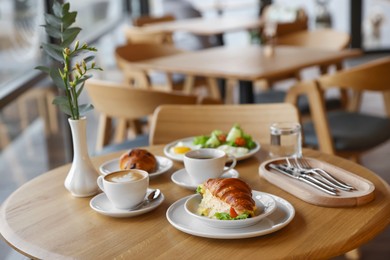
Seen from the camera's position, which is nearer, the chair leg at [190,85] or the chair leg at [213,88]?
the chair leg at [190,85]

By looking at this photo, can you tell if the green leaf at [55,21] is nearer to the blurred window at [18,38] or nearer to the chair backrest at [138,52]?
the blurred window at [18,38]

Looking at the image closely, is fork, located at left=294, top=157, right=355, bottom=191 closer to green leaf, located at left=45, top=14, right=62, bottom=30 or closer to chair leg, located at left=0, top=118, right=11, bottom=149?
green leaf, located at left=45, top=14, right=62, bottom=30

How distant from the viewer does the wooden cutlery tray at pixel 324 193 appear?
145cm

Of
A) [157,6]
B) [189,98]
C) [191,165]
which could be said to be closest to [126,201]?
[191,165]

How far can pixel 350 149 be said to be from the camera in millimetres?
2998

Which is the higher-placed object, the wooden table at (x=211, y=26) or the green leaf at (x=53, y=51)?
the green leaf at (x=53, y=51)

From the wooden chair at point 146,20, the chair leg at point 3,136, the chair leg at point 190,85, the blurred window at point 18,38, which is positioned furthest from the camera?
the wooden chair at point 146,20

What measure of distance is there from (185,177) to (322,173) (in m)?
0.37

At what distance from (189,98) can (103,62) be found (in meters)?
3.89

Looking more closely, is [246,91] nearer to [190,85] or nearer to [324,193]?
[190,85]

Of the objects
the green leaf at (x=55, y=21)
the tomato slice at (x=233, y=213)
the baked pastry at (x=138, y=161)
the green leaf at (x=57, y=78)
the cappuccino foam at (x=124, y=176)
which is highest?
the green leaf at (x=55, y=21)

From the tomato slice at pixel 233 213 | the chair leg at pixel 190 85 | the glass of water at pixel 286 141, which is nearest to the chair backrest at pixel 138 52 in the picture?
the chair leg at pixel 190 85

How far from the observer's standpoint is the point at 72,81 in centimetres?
157

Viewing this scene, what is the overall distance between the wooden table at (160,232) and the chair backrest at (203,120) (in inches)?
28.0
